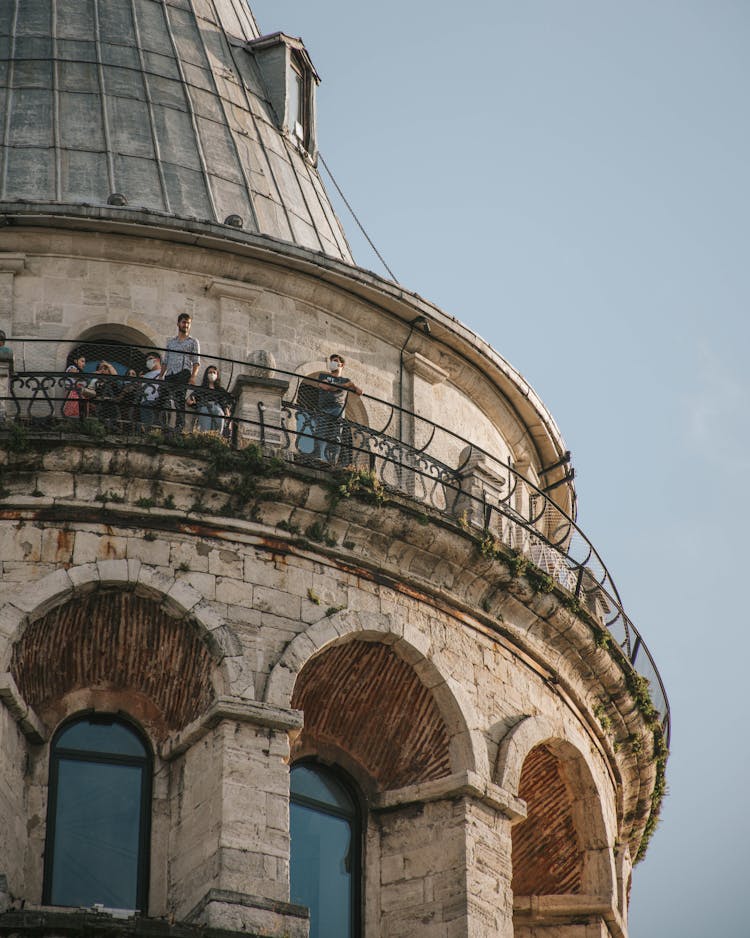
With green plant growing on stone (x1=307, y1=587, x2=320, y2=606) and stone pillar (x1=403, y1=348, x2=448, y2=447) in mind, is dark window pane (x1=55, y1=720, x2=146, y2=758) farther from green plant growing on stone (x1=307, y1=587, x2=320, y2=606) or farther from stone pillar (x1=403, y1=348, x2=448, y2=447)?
stone pillar (x1=403, y1=348, x2=448, y2=447)

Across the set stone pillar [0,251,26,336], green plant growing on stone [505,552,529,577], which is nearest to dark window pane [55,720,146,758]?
green plant growing on stone [505,552,529,577]

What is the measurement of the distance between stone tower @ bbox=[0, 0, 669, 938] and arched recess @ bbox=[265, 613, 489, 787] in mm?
37

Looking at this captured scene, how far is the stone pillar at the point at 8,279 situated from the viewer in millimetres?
29297

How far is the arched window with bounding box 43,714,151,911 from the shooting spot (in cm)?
2569

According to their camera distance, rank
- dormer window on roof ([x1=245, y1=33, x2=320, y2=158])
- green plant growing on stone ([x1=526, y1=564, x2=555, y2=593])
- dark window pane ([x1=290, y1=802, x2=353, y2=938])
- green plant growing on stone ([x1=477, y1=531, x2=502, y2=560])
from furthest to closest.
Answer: dormer window on roof ([x1=245, y1=33, x2=320, y2=158]) < green plant growing on stone ([x1=526, y1=564, x2=555, y2=593]) < green plant growing on stone ([x1=477, y1=531, x2=502, y2=560]) < dark window pane ([x1=290, y1=802, x2=353, y2=938])

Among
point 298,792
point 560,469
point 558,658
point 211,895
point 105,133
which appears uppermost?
point 105,133

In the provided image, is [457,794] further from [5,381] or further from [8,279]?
[8,279]

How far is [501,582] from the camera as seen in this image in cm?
2864

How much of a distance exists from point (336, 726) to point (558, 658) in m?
3.38

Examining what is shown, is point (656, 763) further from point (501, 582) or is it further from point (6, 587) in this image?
point (6, 587)

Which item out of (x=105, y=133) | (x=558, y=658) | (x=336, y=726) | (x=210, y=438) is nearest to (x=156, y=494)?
(x=210, y=438)

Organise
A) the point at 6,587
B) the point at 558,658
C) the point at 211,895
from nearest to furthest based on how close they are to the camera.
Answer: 1. the point at 211,895
2. the point at 6,587
3. the point at 558,658

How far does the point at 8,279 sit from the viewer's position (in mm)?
29656

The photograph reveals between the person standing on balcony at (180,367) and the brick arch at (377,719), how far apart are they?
138 inches
